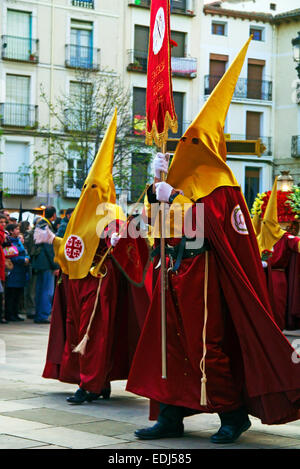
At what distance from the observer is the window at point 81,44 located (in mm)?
34594

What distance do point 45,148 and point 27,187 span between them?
1676mm

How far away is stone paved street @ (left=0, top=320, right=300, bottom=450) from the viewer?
5156mm

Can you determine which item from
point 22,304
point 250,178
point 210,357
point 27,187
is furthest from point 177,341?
point 250,178

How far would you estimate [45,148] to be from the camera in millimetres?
33719

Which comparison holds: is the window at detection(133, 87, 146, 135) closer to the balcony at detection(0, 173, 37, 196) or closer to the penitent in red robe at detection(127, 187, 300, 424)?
the balcony at detection(0, 173, 37, 196)

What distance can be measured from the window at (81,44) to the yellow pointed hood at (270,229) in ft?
75.1

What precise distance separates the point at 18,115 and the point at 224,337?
2909 cm

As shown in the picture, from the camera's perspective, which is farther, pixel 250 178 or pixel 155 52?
pixel 250 178

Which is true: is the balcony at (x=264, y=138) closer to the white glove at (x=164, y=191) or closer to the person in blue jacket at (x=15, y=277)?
the person in blue jacket at (x=15, y=277)

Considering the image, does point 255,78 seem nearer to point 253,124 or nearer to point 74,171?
point 253,124

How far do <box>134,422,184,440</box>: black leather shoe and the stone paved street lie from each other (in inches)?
2.2

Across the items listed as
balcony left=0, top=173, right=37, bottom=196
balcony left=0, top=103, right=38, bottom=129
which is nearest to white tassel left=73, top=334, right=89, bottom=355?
balcony left=0, top=173, right=37, bottom=196
